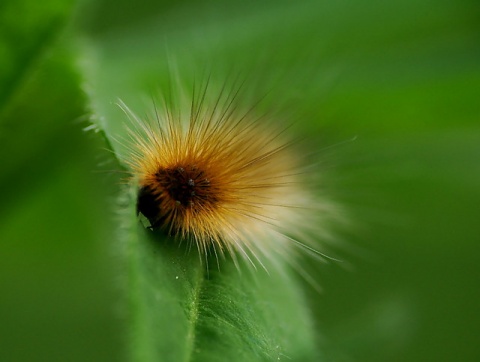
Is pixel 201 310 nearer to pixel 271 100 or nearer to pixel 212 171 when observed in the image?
pixel 212 171

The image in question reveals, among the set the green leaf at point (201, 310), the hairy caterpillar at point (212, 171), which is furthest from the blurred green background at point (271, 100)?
the green leaf at point (201, 310)

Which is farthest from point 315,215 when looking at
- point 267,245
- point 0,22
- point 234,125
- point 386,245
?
point 386,245

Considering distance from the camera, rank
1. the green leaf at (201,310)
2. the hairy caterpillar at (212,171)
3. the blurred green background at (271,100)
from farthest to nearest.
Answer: the blurred green background at (271,100), the hairy caterpillar at (212,171), the green leaf at (201,310)

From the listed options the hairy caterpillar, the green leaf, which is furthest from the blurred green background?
the green leaf

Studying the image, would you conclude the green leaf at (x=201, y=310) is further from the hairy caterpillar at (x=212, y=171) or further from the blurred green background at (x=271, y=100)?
the blurred green background at (x=271, y=100)

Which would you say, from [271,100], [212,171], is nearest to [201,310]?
[212,171]

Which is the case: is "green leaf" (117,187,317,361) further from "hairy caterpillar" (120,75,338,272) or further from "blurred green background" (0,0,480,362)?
"blurred green background" (0,0,480,362)
